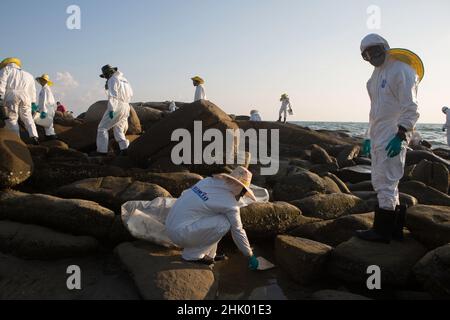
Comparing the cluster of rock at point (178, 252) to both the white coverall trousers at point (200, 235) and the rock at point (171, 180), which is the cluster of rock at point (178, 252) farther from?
the white coverall trousers at point (200, 235)

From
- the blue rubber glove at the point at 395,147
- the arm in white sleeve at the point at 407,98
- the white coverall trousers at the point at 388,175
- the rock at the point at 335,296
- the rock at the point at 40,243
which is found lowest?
the rock at the point at 335,296

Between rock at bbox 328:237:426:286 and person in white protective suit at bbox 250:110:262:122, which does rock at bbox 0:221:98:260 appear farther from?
person in white protective suit at bbox 250:110:262:122

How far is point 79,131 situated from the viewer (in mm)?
9039

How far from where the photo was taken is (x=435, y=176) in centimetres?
662

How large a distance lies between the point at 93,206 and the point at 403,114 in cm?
341

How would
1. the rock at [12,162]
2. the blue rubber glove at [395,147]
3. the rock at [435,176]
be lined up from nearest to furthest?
the blue rubber glove at [395,147]
the rock at [12,162]
the rock at [435,176]

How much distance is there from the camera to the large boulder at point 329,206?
4520 mm

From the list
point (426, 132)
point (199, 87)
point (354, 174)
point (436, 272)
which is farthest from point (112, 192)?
point (426, 132)

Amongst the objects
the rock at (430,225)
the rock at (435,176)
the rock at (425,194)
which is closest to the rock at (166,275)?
the rock at (430,225)

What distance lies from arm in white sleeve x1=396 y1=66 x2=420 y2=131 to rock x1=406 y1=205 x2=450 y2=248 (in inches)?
41.9

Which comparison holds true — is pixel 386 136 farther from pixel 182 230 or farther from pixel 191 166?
→ pixel 191 166
